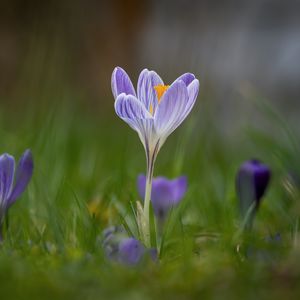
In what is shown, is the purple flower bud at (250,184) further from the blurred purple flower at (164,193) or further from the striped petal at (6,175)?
the striped petal at (6,175)

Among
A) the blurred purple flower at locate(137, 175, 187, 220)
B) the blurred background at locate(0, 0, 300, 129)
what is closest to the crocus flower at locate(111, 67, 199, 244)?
the blurred purple flower at locate(137, 175, 187, 220)

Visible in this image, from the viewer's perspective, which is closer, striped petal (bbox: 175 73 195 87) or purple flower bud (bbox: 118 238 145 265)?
purple flower bud (bbox: 118 238 145 265)

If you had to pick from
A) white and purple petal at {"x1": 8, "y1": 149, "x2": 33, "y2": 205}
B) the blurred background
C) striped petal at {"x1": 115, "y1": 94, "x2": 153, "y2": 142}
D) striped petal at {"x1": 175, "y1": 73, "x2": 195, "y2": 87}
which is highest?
striped petal at {"x1": 175, "y1": 73, "x2": 195, "y2": 87}

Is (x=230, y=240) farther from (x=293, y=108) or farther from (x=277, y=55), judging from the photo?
(x=277, y=55)

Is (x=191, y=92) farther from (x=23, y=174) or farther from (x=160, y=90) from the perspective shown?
(x=23, y=174)

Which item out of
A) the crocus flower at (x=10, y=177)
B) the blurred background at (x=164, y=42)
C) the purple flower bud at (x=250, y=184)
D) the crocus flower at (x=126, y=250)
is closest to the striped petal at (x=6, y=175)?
the crocus flower at (x=10, y=177)

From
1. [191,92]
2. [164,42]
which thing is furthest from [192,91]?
[164,42]

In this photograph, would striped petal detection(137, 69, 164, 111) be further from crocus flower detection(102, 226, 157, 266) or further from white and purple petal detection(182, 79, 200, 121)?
crocus flower detection(102, 226, 157, 266)
